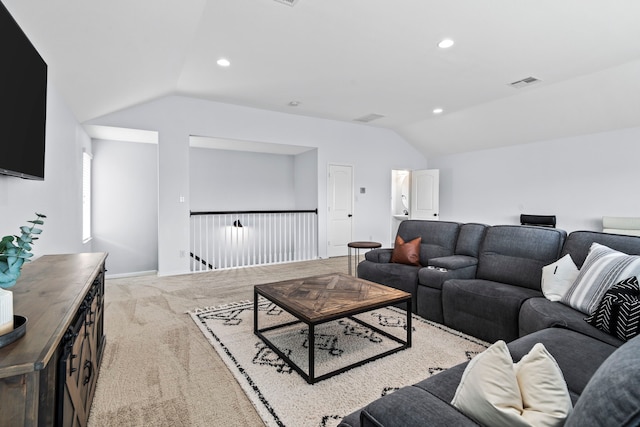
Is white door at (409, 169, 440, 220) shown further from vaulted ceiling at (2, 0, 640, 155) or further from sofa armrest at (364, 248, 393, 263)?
sofa armrest at (364, 248, 393, 263)

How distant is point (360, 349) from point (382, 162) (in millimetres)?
5746

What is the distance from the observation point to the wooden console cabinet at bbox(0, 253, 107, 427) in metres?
0.92

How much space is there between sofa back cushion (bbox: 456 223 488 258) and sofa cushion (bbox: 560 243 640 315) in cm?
115

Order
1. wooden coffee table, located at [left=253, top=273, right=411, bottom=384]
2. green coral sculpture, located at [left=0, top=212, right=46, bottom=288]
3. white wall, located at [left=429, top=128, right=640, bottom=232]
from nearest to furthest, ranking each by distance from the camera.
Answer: green coral sculpture, located at [left=0, top=212, right=46, bottom=288] → wooden coffee table, located at [left=253, top=273, right=411, bottom=384] → white wall, located at [left=429, top=128, right=640, bottom=232]

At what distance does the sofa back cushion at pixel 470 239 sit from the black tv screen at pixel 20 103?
3.74 metres

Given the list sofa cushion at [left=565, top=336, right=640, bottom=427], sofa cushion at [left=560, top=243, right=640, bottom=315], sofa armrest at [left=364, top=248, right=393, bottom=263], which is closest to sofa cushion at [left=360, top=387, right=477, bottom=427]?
sofa cushion at [left=565, top=336, right=640, bottom=427]

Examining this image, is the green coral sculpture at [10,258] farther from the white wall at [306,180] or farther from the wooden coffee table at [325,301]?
the white wall at [306,180]

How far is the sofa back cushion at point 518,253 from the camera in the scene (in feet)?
8.96

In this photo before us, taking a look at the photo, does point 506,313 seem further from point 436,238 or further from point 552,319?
point 436,238

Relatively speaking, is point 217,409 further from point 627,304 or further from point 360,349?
point 627,304

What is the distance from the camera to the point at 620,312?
1.73 metres

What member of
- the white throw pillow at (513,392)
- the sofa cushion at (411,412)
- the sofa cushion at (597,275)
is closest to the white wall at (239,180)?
the sofa cushion at (597,275)

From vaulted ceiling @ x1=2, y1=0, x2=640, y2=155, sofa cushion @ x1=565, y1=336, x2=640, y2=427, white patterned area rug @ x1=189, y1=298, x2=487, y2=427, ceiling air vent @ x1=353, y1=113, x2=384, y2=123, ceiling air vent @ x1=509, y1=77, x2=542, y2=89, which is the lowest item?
white patterned area rug @ x1=189, y1=298, x2=487, y2=427

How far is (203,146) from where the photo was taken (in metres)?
6.79
